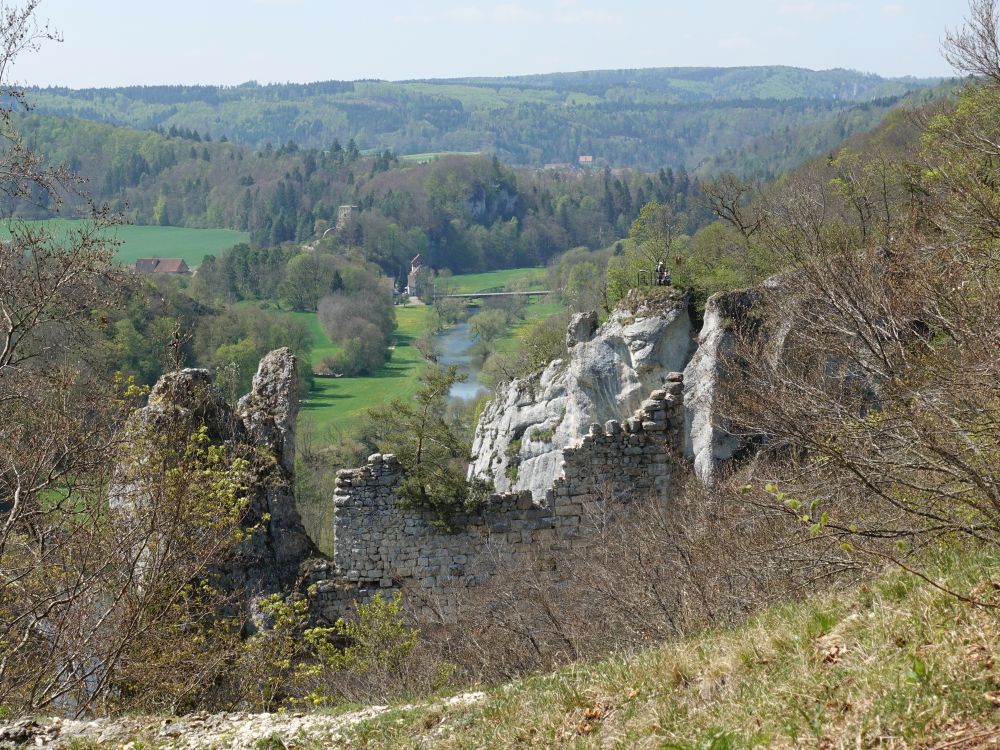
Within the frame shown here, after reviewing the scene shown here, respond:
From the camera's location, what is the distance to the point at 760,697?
5.61 metres

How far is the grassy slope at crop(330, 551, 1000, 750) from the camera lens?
198 inches

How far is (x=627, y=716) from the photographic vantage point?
19.9ft

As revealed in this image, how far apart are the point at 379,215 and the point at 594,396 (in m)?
117

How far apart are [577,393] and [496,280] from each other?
104 meters

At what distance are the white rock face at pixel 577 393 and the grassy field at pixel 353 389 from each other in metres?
35.1

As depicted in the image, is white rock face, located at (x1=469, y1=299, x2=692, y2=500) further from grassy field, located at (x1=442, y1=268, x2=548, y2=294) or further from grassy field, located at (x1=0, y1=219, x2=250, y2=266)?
grassy field, located at (x1=442, y1=268, x2=548, y2=294)

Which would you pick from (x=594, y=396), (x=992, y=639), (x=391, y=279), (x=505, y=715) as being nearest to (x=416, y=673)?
(x=505, y=715)

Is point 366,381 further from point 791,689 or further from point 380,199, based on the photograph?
point 380,199

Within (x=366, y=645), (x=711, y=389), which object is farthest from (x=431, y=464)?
(x=711, y=389)

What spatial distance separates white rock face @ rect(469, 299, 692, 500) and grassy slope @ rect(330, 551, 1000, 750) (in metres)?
10.8

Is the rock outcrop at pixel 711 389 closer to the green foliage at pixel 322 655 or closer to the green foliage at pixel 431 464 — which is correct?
the green foliage at pixel 431 464

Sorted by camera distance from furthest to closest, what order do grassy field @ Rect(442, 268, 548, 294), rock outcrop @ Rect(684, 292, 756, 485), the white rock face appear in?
grassy field @ Rect(442, 268, 548, 294) → the white rock face → rock outcrop @ Rect(684, 292, 756, 485)

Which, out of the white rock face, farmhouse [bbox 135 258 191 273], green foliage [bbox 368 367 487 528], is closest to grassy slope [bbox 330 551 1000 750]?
green foliage [bbox 368 367 487 528]

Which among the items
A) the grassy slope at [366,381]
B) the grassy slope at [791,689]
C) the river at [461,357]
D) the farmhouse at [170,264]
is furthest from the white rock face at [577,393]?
the farmhouse at [170,264]
